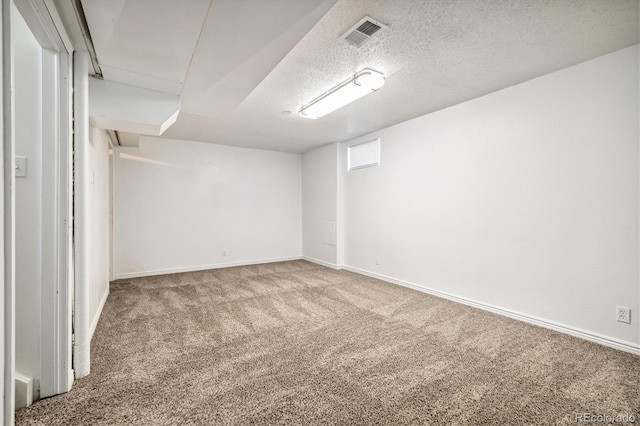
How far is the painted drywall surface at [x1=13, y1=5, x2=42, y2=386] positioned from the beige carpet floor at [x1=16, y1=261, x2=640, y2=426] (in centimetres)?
49

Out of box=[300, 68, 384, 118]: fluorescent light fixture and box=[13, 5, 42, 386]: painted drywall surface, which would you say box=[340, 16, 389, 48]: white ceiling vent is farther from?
box=[13, 5, 42, 386]: painted drywall surface

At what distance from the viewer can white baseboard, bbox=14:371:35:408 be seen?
1.59 meters

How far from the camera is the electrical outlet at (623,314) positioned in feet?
7.42

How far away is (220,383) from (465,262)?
2953 millimetres

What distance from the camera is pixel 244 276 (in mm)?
4805

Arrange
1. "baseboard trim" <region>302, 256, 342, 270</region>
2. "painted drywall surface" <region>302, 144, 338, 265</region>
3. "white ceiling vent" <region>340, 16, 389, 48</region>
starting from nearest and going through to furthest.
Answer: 1. "white ceiling vent" <region>340, 16, 389, 48</region>
2. "baseboard trim" <region>302, 256, 342, 270</region>
3. "painted drywall surface" <region>302, 144, 338, 265</region>

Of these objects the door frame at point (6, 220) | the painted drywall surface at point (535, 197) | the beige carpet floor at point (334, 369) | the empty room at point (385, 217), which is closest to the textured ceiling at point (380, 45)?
the empty room at point (385, 217)

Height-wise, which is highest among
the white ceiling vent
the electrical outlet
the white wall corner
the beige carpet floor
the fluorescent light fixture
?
the white ceiling vent

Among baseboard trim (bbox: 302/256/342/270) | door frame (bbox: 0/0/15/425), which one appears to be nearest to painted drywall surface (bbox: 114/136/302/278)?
baseboard trim (bbox: 302/256/342/270)

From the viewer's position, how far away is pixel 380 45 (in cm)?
215

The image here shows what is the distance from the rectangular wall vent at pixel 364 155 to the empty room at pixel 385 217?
226 millimetres

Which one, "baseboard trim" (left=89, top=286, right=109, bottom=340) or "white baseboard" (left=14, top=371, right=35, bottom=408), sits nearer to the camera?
"white baseboard" (left=14, top=371, right=35, bottom=408)

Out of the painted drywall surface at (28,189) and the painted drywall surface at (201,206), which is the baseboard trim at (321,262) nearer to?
the painted drywall surface at (201,206)

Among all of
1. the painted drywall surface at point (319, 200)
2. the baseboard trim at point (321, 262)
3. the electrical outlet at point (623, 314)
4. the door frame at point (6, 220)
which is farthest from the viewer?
the painted drywall surface at point (319, 200)
